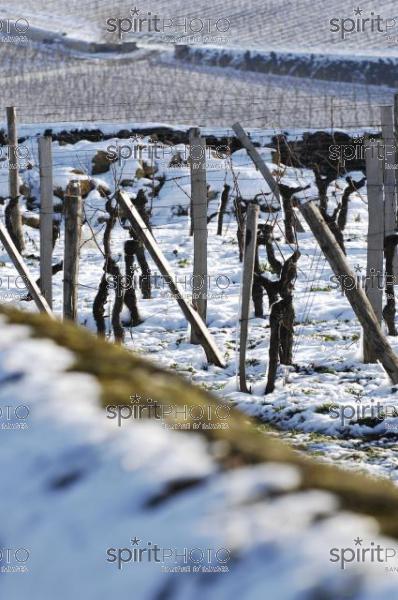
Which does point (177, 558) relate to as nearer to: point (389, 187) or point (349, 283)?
point (349, 283)

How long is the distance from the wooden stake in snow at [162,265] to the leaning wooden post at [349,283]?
1.40m

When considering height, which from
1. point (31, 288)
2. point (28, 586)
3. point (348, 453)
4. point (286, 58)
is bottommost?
point (348, 453)

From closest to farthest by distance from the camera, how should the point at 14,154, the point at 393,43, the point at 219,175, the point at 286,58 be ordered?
the point at 14,154
the point at 219,175
the point at 286,58
the point at 393,43

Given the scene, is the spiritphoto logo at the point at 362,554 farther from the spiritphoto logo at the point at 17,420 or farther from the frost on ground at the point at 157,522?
the spiritphoto logo at the point at 17,420

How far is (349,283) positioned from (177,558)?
5579mm

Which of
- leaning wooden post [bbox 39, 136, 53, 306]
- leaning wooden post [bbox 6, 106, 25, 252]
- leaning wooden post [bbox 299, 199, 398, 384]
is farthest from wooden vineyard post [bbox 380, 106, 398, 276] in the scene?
leaning wooden post [bbox 6, 106, 25, 252]

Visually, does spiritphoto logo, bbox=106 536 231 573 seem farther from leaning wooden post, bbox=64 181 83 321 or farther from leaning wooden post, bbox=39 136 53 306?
leaning wooden post, bbox=39 136 53 306

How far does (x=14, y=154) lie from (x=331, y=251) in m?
8.05

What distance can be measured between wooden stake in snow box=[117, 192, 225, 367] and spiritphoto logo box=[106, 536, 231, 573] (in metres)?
6.57

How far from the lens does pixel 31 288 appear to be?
8180mm

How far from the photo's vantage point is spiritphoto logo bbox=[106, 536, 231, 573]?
2.34 ft

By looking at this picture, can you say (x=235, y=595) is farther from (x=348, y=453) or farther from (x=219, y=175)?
(x=219, y=175)

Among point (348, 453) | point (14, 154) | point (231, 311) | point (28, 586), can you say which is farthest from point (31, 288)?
point (28, 586)

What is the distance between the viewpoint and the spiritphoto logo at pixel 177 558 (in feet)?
2.34
